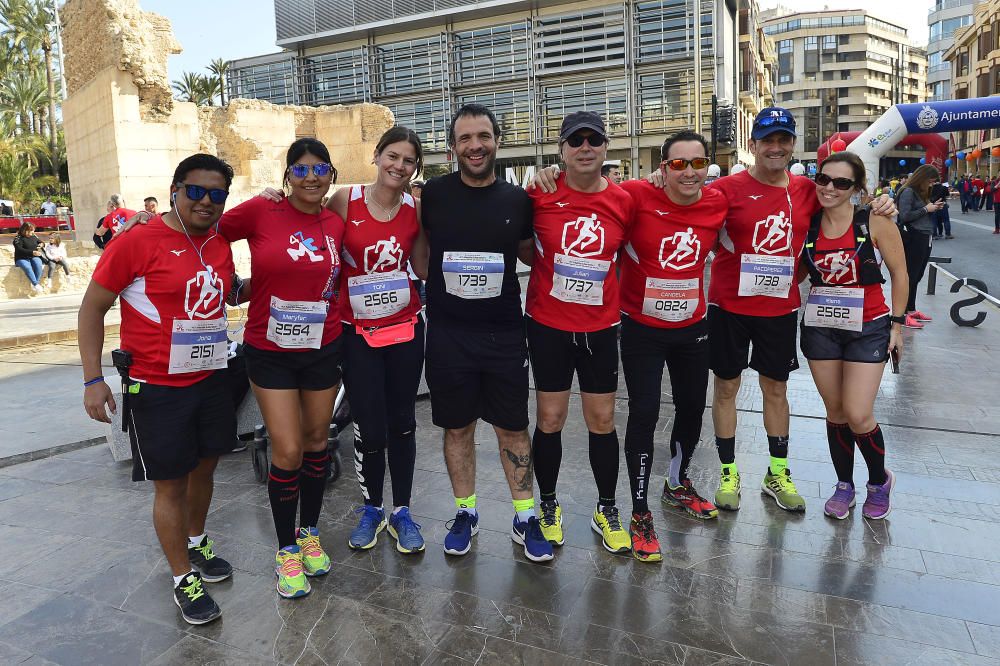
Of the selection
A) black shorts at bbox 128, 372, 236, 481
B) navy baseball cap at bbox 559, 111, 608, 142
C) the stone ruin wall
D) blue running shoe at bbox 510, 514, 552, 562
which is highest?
the stone ruin wall

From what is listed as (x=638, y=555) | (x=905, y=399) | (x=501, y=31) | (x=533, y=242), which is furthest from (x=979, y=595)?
(x=501, y=31)

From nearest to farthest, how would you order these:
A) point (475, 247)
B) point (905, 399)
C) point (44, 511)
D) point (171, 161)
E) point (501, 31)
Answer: point (475, 247) → point (44, 511) → point (905, 399) → point (171, 161) → point (501, 31)

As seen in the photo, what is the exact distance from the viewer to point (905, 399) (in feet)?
18.8

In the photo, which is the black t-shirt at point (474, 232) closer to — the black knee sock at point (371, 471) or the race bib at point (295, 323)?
the race bib at point (295, 323)

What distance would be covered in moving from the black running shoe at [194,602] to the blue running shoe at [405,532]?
33.7 inches

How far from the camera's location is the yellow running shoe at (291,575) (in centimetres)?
291

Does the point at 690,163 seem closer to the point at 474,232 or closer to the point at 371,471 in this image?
the point at 474,232

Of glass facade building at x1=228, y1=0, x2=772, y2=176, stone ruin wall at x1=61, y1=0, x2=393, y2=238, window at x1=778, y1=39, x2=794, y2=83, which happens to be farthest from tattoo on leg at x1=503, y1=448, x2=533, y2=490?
window at x1=778, y1=39, x2=794, y2=83

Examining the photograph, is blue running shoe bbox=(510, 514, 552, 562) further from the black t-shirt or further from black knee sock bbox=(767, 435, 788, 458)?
black knee sock bbox=(767, 435, 788, 458)

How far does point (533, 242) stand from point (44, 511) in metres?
3.28

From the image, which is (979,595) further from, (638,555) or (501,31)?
(501,31)

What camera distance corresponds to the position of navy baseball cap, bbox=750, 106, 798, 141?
338 centimetres

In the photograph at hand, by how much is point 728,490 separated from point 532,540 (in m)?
1.26

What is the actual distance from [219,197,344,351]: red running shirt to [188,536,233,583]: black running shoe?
1.01 metres
